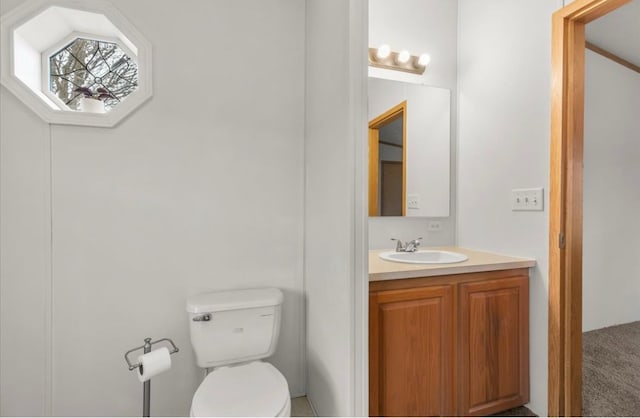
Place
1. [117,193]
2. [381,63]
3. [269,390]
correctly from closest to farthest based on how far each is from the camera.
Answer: [269,390]
[117,193]
[381,63]

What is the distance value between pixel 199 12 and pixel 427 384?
2.17 meters

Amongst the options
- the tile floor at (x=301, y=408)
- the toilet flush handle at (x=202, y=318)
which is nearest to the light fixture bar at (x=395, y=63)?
the toilet flush handle at (x=202, y=318)

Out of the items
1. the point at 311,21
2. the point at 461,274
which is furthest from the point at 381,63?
the point at 461,274

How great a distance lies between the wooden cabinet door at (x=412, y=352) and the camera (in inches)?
53.6

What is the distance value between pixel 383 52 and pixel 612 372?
254 centimetres

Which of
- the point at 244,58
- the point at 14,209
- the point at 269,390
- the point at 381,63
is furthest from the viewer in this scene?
the point at 381,63

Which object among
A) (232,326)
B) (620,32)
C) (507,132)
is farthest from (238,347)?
(620,32)

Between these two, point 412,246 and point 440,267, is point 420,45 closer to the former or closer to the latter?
point 412,246

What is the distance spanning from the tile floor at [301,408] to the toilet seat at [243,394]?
0.49m

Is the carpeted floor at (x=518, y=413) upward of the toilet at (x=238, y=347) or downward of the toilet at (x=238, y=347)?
downward

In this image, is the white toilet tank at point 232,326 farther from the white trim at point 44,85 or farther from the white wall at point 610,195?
the white wall at point 610,195

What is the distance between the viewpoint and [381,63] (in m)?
2.05

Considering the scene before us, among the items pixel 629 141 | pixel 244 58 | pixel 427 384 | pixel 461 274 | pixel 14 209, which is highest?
pixel 244 58

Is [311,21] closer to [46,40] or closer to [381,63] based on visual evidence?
[381,63]
